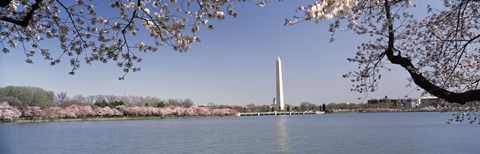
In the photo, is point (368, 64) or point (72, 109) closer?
point (368, 64)

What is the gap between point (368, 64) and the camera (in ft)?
15.6

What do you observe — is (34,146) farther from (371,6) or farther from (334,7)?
(334,7)

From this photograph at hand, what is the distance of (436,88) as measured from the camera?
13.2 ft

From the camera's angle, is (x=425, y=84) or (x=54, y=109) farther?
(x=54, y=109)

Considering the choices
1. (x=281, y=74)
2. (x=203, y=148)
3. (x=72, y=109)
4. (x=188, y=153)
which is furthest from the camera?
(x=281, y=74)

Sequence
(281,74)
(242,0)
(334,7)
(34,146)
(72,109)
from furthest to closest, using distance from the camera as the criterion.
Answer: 1. (281,74)
2. (72,109)
3. (34,146)
4. (242,0)
5. (334,7)

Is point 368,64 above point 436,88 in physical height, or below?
above

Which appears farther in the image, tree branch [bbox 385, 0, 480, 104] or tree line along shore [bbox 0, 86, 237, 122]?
tree line along shore [bbox 0, 86, 237, 122]

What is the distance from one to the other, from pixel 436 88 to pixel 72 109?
67130 mm

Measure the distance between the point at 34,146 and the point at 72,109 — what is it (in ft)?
154

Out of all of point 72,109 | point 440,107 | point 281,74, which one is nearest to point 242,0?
point 440,107

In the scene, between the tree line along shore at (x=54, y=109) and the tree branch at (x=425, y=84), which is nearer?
the tree branch at (x=425, y=84)

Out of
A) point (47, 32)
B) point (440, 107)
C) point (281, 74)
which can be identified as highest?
point (281, 74)

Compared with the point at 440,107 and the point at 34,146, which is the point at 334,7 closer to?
the point at 440,107
